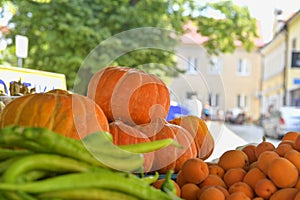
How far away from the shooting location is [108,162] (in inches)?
40.9

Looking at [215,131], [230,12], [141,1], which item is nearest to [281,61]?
[230,12]

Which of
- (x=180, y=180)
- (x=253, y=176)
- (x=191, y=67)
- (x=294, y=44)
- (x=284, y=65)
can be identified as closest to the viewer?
(x=253, y=176)

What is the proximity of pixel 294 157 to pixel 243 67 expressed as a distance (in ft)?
105

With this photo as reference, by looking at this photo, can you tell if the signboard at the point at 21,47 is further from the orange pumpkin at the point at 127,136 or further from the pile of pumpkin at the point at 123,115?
the orange pumpkin at the point at 127,136

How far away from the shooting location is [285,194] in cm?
123

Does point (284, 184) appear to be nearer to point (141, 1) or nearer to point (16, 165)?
point (16, 165)

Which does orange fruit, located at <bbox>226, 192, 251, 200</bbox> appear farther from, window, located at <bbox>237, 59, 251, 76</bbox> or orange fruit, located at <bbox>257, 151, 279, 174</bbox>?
window, located at <bbox>237, 59, 251, 76</bbox>

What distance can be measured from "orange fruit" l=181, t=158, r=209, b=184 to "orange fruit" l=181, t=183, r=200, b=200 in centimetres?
3

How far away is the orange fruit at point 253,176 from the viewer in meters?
1.32

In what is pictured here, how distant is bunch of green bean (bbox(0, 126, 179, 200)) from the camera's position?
0.94 metres

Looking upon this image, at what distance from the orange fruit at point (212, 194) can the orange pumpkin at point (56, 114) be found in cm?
38

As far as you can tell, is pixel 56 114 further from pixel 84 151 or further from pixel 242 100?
pixel 242 100

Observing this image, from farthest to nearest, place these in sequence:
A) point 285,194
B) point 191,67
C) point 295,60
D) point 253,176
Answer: point 295,60 < point 191,67 < point 253,176 < point 285,194

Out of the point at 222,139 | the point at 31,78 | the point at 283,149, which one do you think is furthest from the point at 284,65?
the point at 283,149
